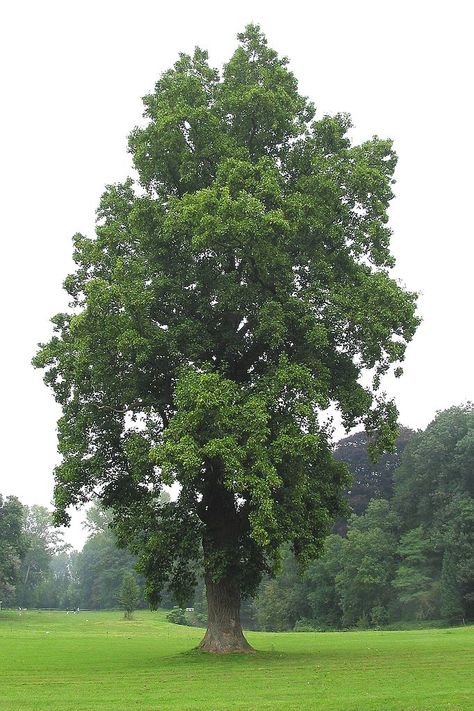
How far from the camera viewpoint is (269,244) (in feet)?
78.5

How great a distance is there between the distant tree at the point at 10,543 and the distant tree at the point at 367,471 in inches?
1550

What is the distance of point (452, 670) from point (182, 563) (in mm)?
10688

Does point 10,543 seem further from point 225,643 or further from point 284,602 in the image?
point 225,643

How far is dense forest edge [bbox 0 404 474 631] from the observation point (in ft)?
202

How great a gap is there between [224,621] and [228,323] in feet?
36.3

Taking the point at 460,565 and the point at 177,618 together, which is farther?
the point at 177,618

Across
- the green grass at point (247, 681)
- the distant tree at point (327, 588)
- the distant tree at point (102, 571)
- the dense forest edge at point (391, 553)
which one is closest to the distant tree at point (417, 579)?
the dense forest edge at point (391, 553)

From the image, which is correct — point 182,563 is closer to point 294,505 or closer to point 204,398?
point 294,505

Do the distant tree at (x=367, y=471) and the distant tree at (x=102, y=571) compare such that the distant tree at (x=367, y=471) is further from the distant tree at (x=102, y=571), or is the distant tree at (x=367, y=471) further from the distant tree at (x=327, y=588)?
the distant tree at (x=102, y=571)

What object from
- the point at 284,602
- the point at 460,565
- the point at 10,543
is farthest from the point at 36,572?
the point at 460,565

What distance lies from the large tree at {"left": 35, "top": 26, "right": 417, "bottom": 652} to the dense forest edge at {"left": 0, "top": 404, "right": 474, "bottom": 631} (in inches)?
1279

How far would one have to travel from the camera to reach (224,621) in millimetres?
25969

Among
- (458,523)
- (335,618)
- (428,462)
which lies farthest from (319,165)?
(335,618)

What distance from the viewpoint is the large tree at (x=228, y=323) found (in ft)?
76.8
